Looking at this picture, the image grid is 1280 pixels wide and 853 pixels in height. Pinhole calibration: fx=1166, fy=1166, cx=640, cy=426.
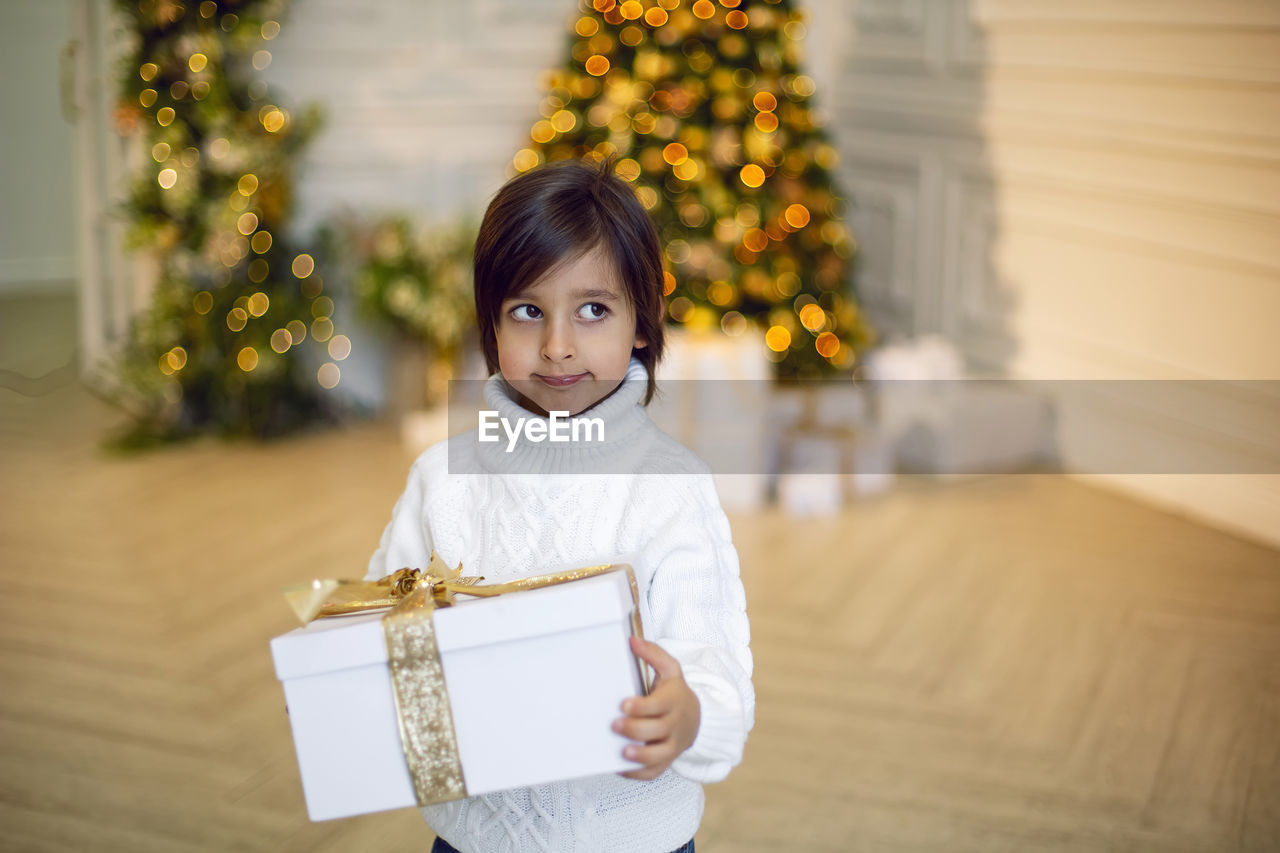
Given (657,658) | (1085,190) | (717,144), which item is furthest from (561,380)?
(1085,190)

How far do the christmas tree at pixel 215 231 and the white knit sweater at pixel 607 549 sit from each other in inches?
119

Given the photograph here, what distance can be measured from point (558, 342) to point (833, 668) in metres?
1.63

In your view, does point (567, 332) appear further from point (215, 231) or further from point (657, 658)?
point (215, 231)

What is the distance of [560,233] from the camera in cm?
104

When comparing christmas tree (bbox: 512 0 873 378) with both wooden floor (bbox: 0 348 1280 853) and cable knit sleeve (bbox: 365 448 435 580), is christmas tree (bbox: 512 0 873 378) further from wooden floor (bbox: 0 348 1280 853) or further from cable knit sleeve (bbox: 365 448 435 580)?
cable knit sleeve (bbox: 365 448 435 580)

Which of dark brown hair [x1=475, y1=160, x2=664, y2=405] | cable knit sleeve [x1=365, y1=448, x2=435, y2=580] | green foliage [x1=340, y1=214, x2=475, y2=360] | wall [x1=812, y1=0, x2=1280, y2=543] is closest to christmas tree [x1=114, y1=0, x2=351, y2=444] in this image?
green foliage [x1=340, y1=214, x2=475, y2=360]

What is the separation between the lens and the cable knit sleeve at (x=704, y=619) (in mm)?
964

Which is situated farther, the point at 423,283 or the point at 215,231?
the point at 423,283

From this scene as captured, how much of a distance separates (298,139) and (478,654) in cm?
347

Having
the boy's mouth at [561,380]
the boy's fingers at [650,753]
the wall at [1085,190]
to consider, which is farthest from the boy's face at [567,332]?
the wall at [1085,190]

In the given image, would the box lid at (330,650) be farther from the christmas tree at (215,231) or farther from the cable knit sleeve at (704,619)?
the christmas tree at (215,231)

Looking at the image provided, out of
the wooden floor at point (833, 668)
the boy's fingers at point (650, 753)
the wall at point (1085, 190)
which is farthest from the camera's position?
the wall at point (1085, 190)

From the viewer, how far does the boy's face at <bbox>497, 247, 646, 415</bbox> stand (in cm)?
105

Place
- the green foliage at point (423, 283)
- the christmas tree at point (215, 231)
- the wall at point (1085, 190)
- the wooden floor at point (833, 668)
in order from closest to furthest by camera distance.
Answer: the wooden floor at point (833, 668), the wall at point (1085, 190), the christmas tree at point (215, 231), the green foliage at point (423, 283)
